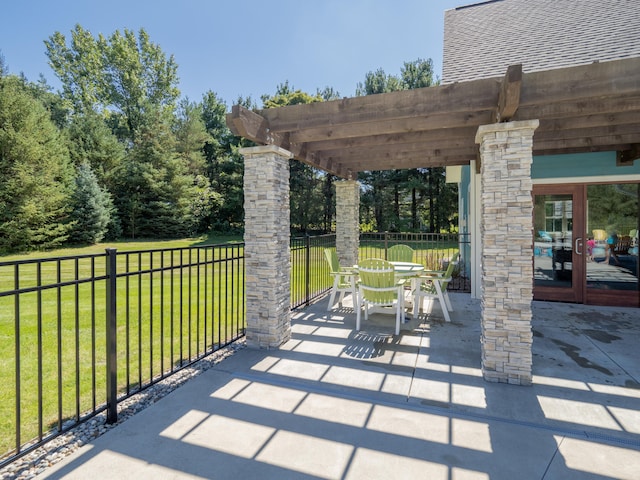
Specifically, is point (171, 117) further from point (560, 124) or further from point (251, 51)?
point (560, 124)

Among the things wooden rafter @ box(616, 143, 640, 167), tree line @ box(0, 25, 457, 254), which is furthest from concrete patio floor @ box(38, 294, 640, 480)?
tree line @ box(0, 25, 457, 254)

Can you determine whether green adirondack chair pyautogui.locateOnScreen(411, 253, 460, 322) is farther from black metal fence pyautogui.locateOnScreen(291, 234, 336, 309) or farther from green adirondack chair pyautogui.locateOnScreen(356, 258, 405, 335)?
black metal fence pyautogui.locateOnScreen(291, 234, 336, 309)

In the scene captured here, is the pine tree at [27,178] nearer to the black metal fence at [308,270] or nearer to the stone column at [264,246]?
the black metal fence at [308,270]

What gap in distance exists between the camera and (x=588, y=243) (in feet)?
20.0

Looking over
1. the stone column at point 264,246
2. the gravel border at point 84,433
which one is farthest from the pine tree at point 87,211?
the gravel border at point 84,433

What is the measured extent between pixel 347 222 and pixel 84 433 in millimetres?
6090

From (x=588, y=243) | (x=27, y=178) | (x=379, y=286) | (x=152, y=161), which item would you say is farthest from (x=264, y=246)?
(x=152, y=161)

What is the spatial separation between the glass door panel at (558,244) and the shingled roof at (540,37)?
2199mm

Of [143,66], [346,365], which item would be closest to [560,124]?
[346,365]

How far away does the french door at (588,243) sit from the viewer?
5.95 m

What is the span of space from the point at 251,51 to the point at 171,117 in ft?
32.0

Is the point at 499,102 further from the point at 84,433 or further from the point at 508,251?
the point at 84,433

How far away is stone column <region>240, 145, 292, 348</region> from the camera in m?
4.05

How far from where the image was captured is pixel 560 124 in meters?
3.92
